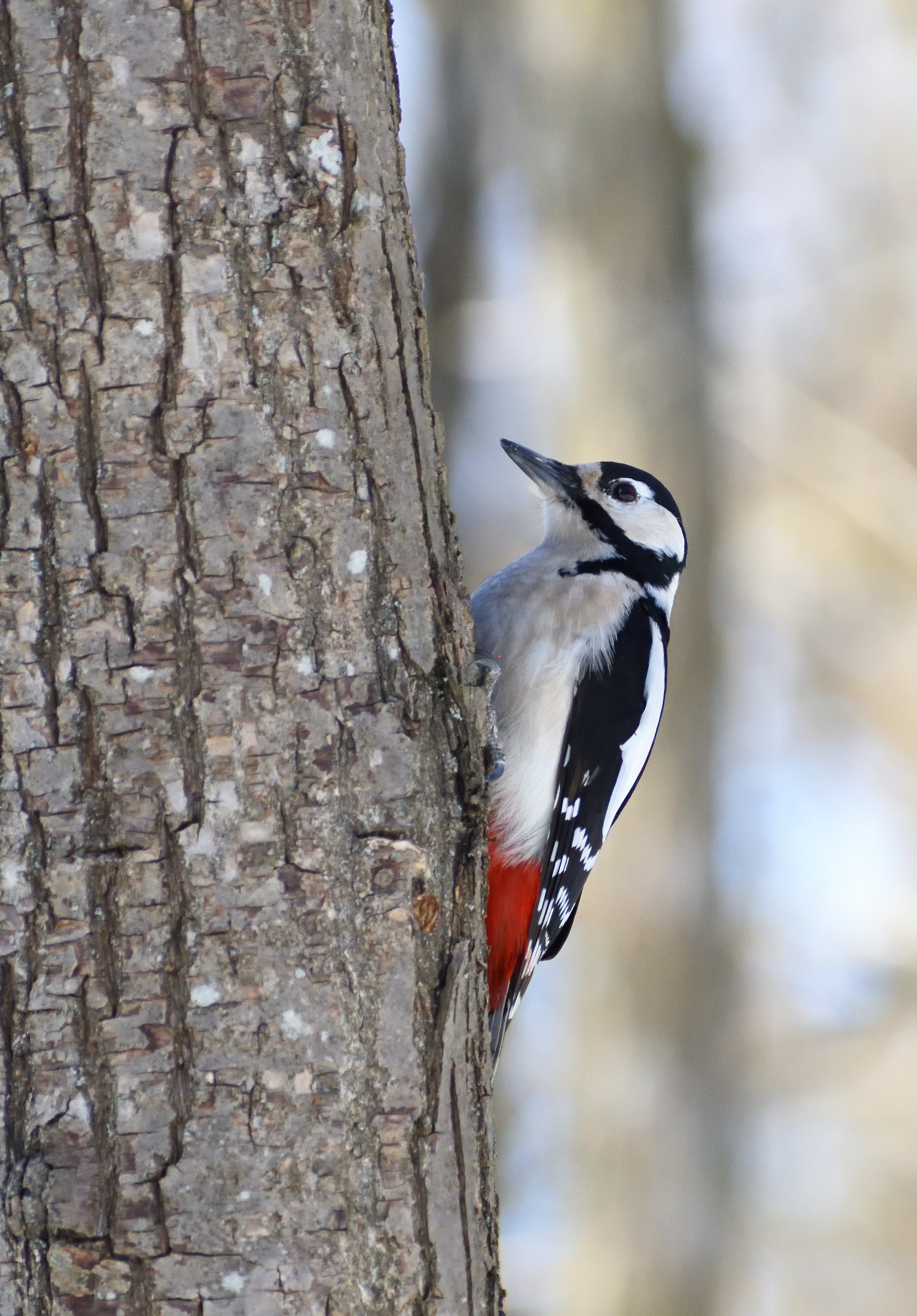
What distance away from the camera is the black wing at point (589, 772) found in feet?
10.8

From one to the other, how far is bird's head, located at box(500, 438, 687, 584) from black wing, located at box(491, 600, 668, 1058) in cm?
29

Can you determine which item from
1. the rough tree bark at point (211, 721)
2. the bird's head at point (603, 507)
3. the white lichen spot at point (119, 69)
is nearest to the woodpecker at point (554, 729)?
the bird's head at point (603, 507)

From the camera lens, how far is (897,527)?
7.66 meters

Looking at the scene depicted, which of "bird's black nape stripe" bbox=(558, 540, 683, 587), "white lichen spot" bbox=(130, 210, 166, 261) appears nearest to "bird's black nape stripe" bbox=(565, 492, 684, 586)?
"bird's black nape stripe" bbox=(558, 540, 683, 587)

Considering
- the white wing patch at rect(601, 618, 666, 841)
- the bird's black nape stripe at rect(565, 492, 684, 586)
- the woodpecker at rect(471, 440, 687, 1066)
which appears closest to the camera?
the woodpecker at rect(471, 440, 687, 1066)

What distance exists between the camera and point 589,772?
3389 mm

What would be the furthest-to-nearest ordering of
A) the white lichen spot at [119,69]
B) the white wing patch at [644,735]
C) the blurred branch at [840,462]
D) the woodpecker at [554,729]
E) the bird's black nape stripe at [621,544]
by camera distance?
the blurred branch at [840,462] → the bird's black nape stripe at [621,544] → the white wing patch at [644,735] → the woodpecker at [554,729] → the white lichen spot at [119,69]

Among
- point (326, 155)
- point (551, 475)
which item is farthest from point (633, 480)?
point (326, 155)

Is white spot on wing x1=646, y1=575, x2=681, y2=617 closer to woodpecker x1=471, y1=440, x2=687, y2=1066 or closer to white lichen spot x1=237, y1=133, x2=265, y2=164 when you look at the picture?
woodpecker x1=471, y1=440, x2=687, y2=1066

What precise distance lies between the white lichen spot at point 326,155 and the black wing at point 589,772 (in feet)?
5.86

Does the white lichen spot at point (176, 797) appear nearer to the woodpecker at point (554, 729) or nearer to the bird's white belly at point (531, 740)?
the woodpecker at point (554, 729)

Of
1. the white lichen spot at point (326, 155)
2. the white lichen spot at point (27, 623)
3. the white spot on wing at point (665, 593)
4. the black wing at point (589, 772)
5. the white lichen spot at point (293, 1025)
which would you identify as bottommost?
the black wing at point (589, 772)

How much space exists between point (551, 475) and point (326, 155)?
2.14 meters

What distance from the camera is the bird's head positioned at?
3.82 metres
